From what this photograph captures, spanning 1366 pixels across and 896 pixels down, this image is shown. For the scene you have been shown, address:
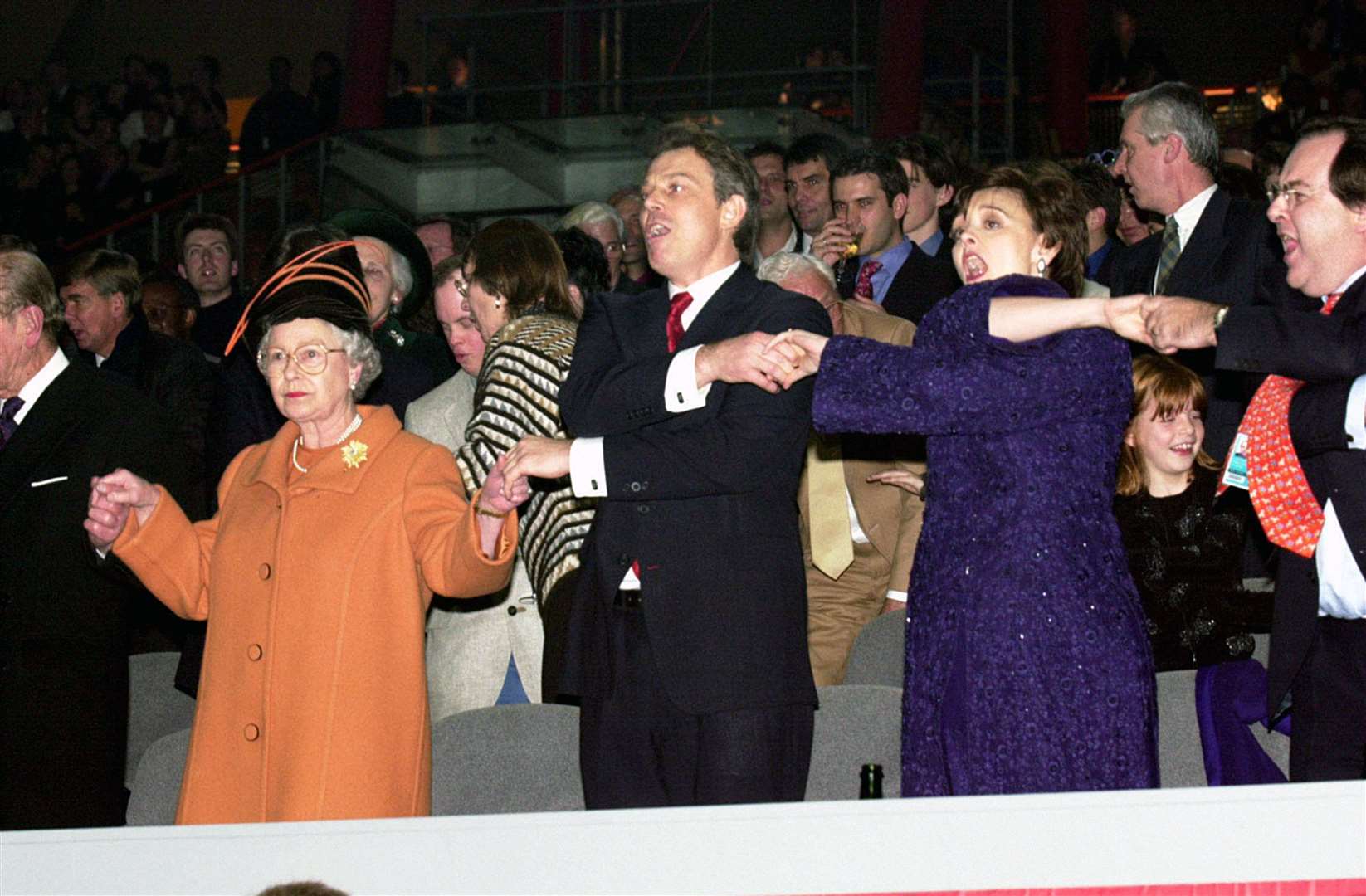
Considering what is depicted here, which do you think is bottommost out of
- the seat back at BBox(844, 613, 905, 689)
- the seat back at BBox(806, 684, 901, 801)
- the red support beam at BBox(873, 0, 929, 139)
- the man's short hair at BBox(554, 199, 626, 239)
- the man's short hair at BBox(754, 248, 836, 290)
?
the seat back at BBox(806, 684, 901, 801)

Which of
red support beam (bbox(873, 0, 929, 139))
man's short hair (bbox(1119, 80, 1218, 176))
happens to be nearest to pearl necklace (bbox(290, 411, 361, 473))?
man's short hair (bbox(1119, 80, 1218, 176))

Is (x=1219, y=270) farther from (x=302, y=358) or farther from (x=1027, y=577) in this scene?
(x=302, y=358)

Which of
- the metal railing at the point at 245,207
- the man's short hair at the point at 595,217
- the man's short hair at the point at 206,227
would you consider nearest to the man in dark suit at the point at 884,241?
the man's short hair at the point at 595,217

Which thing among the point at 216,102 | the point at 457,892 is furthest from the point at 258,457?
the point at 216,102

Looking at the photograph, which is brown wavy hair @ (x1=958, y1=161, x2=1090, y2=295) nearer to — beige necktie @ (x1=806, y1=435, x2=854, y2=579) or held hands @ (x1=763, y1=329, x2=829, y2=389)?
held hands @ (x1=763, y1=329, x2=829, y2=389)

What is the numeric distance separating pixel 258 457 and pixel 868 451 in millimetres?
1485

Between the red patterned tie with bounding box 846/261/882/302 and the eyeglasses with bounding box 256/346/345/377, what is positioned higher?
the red patterned tie with bounding box 846/261/882/302

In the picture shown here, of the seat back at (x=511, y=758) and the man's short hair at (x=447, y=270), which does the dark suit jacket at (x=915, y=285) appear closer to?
the man's short hair at (x=447, y=270)

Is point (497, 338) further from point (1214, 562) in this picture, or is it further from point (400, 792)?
point (1214, 562)

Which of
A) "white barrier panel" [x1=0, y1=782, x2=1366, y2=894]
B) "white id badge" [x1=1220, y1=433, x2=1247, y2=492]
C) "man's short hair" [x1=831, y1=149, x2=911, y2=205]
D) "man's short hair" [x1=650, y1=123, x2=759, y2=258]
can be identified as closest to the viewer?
"white barrier panel" [x1=0, y1=782, x2=1366, y2=894]

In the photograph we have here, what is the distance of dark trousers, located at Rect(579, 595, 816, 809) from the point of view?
281 cm

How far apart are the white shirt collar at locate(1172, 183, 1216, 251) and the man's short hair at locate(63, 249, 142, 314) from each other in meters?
2.98

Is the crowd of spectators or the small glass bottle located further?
the small glass bottle

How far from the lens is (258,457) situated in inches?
132
